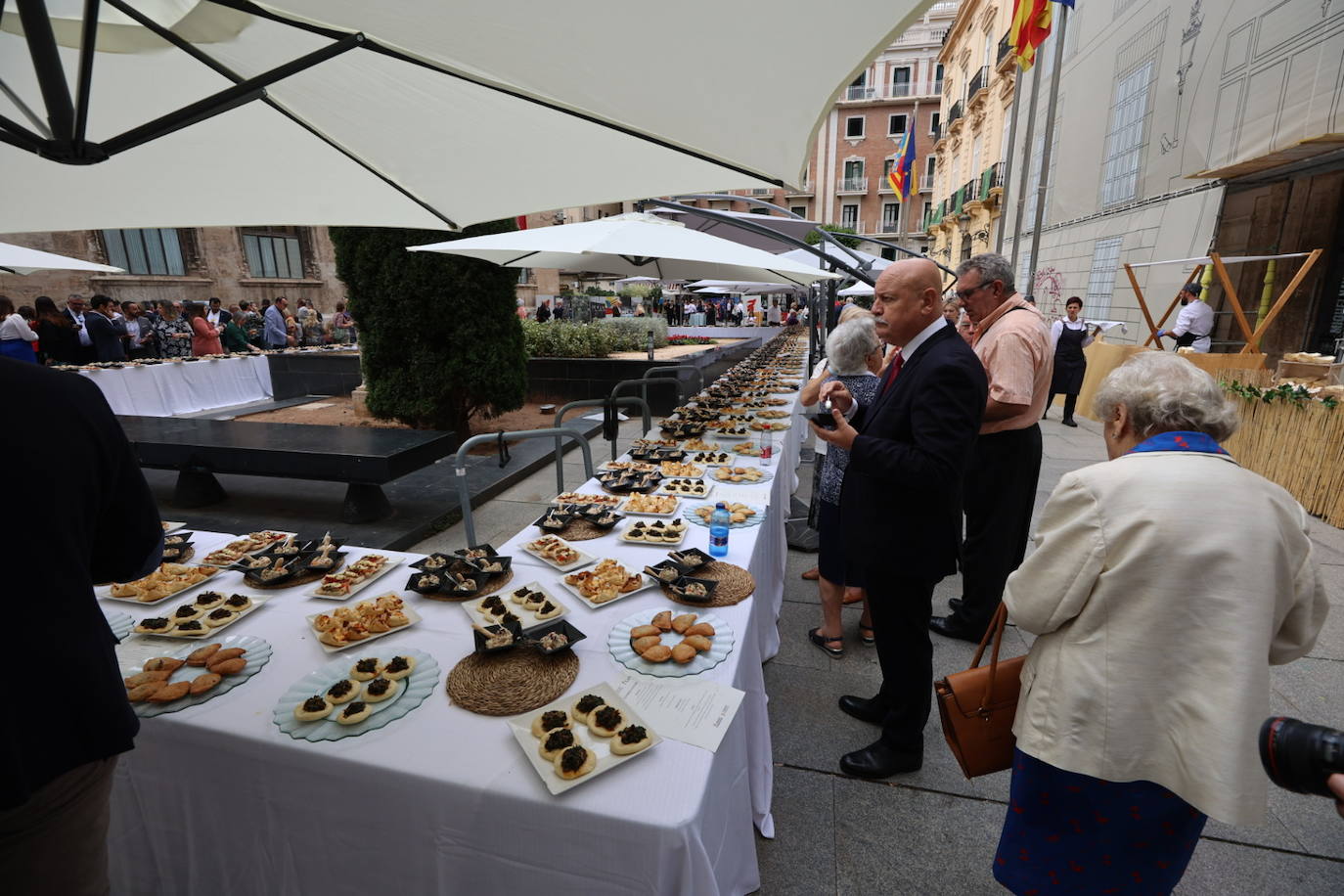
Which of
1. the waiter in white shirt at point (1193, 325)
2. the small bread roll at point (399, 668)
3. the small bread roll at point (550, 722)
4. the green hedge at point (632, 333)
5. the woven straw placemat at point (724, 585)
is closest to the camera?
the small bread roll at point (550, 722)

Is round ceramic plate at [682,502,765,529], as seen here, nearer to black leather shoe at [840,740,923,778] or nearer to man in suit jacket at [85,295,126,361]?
black leather shoe at [840,740,923,778]

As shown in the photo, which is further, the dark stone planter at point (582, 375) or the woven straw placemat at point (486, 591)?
the dark stone planter at point (582, 375)

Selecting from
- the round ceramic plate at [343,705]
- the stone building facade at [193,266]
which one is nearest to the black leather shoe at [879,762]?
the round ceramic plate at [343,705]

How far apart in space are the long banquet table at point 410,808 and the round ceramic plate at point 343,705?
0.08 feet

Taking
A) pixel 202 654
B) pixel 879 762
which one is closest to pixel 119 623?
pixel 202 654

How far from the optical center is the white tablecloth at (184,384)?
9.11 m

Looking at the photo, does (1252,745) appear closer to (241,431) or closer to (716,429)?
(716,429)

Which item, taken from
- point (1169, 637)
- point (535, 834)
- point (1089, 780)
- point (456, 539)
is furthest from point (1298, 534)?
point (456, 539)

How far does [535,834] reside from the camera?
1306 millimetres

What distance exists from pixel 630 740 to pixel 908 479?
131cm

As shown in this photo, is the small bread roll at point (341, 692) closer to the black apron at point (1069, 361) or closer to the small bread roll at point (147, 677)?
the small bread roll at point (147, 677)

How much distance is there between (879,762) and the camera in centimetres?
254

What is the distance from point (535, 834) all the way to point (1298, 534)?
1869 millimetres

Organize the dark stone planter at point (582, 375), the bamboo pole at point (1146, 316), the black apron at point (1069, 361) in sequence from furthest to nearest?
the dark stone planter at point (582, 375) → the bamboo pole at point (1146, 316) → the black apron at point (1069, 361)
